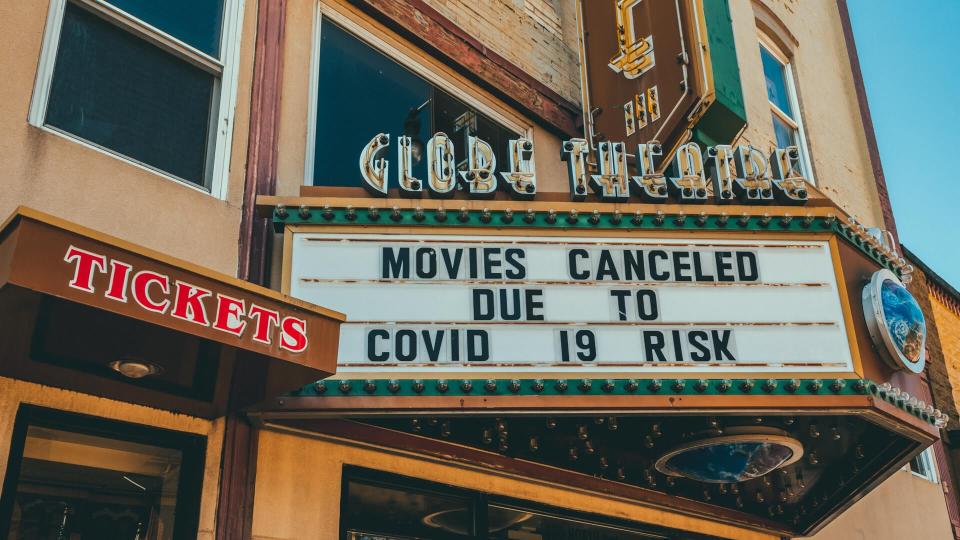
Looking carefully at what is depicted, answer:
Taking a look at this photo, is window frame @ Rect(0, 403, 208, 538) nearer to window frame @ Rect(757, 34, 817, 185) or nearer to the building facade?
the building facade

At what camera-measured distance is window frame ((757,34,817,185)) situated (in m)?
13.0

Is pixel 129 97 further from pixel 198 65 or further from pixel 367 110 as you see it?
pixel 367 110

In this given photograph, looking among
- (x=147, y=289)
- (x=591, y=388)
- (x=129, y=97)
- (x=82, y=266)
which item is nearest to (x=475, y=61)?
(x=129, y=97)

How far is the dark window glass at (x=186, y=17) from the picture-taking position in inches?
245

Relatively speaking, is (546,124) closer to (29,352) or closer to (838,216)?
(838,216)

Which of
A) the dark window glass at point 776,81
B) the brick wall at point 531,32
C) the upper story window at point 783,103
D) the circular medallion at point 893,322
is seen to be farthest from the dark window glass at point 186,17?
the dark window glass at point 776,81

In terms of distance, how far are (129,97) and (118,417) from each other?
2.11 metres

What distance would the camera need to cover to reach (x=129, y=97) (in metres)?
5.92

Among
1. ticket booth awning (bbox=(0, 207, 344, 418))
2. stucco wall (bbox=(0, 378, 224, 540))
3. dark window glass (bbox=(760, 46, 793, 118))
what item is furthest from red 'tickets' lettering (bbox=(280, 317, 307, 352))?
dark window glass (bbox=(760, 46, 793, 118))

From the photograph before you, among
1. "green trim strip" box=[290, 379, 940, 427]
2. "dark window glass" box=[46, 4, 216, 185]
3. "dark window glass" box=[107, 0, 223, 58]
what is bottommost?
"green trim strip" box=[290, 379, 940, 427]

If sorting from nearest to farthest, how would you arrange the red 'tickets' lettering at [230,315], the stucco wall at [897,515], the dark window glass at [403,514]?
the red 'tickets' lettering at [230,315] < the dark window glass at [403,514] < the stucco wall at [897,515]

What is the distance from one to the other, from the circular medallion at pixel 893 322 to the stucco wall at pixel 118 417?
441 centimetres

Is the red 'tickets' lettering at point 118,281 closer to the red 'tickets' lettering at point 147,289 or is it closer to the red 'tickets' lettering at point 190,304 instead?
the red 'tickets' lettering at point 147,289

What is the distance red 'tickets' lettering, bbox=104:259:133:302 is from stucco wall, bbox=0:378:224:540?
1077 millimetres
